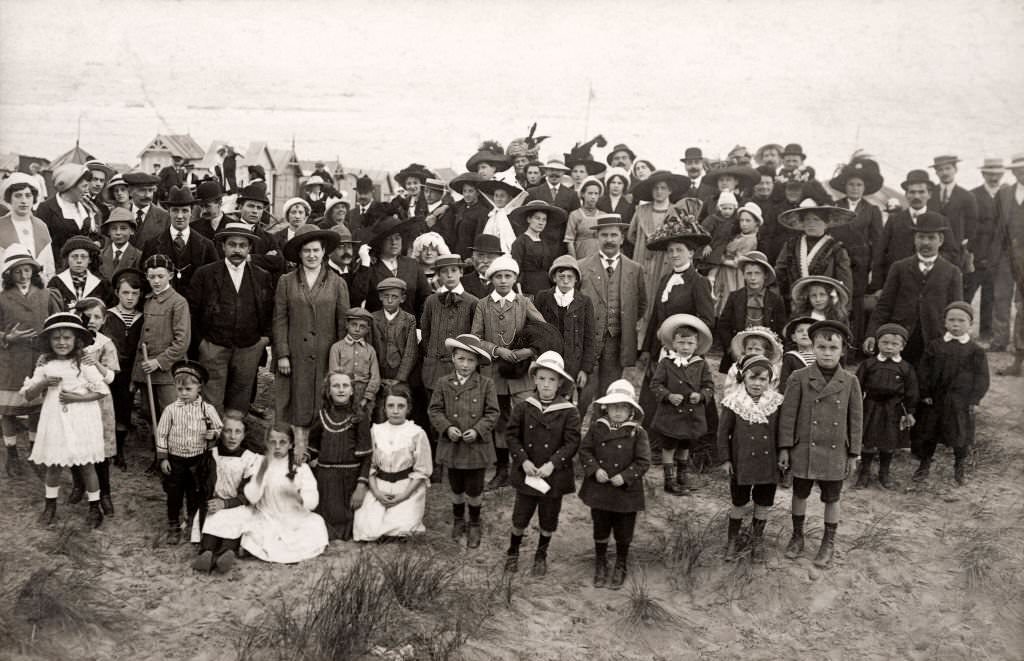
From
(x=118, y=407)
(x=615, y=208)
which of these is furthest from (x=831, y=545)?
(x=118, y=407)

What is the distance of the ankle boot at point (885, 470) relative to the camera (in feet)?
23.6

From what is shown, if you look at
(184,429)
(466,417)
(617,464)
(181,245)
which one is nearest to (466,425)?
(466,417)

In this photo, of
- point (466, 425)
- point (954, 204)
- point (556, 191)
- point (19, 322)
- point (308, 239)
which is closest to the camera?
point (466, 425)

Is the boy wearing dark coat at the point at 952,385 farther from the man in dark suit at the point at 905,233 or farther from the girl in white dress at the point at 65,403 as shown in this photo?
the girl in white dress at the point at 65,403

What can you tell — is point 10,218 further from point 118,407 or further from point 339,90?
point 339,90

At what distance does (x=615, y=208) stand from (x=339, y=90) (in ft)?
11.7

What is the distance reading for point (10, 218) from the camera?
7.22m

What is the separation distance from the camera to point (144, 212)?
793cm

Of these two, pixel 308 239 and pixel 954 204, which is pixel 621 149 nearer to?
pixel 954 204

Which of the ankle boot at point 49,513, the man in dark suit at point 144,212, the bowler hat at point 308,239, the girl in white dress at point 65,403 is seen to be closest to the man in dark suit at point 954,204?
the bowler hat at point 308,239

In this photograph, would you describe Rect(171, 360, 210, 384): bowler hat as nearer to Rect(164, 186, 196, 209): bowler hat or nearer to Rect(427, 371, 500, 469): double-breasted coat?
Rect(164, 186, 196, 209): bowler hat

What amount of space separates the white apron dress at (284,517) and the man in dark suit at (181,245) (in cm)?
216

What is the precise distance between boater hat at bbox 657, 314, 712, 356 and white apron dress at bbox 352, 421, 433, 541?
7.43 feet

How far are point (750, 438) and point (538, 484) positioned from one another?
5.40ft
